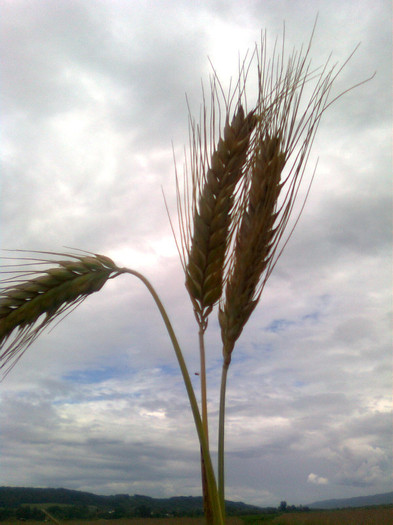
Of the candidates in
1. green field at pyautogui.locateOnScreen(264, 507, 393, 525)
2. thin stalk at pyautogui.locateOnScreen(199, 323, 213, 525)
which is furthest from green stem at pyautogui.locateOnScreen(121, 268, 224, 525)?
green field at pyautogui.locateOnScreen(264, 507, 393, 525)

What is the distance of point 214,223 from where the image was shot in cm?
166

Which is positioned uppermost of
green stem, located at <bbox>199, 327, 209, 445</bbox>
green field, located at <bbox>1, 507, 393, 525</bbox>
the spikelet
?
the spikelet

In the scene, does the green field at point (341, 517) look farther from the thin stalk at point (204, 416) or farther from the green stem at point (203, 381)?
the green stem at point (203, 381)

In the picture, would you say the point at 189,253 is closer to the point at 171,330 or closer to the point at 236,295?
the point at 236,295

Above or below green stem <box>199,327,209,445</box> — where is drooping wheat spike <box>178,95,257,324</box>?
above

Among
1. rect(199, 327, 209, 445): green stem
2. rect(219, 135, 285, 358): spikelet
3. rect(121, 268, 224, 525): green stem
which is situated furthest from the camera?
rect(219, 135, 285, 358): spikelet

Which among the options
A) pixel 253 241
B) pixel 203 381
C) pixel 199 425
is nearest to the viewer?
pixel 199 425

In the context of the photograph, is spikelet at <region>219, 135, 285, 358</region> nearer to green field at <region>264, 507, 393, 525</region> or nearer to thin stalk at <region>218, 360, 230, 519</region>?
thin stalk at <region>218, 360, 230, 519</region>

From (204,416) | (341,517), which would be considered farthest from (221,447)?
(341,517)

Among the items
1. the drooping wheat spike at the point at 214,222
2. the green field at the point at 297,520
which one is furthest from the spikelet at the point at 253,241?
the green field at the point at 297,520

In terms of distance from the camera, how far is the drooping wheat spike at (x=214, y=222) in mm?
1661

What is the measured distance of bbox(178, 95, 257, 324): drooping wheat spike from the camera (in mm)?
1661

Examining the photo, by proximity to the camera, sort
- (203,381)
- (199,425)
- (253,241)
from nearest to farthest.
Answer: (199,425)
(203,381)
(253,241)

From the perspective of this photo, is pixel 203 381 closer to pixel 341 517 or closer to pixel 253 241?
pixel 253 241
